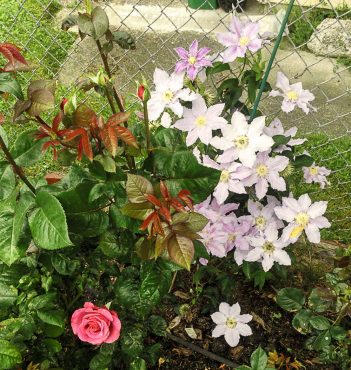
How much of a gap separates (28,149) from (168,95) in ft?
1.50

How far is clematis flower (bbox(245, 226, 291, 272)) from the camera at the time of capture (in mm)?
1617

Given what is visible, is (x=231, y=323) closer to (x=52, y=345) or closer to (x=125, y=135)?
(x=52, y=345)

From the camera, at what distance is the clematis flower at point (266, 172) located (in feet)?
4.97

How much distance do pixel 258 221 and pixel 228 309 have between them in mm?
391

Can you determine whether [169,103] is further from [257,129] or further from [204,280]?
[204,280]

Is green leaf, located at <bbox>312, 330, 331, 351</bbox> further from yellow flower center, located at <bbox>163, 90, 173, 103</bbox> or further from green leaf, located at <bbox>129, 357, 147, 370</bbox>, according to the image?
yellow flower center, located at <bbox>163, 90, 173, 103</bbox>

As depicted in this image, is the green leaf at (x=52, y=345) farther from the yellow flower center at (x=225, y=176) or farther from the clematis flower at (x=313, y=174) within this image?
the clematis flower at (x=313, y=174)

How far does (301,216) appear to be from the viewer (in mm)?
1565

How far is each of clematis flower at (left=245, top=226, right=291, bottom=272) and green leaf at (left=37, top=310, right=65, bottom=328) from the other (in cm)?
61

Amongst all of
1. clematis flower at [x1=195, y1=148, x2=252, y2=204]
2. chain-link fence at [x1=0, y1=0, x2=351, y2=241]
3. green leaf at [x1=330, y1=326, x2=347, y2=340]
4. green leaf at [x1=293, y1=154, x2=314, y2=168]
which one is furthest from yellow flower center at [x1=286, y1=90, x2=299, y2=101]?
chain-link fence at [x1=0, y1=0, x2=351, y2=241]

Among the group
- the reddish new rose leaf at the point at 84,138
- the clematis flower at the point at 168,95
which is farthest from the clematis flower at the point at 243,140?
the reddish new rose leaf at the point at 84,138

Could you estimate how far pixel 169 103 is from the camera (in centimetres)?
154

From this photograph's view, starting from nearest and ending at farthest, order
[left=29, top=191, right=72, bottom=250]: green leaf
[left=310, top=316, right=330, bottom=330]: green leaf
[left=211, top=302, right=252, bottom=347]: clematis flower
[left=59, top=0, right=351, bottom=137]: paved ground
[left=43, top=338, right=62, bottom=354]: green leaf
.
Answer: [left=29, top=191, right=72, bottom=250]: green leaf < [left=43, top=338, right=62, bottom=354]: green leaf < [left=310, top=316, right=330, bottom=330]: green leaf < [left=211, top=302, right=252, bottom=347]: clematis flower < [left=59, top=0, right=351, bottom=137]: paved ground

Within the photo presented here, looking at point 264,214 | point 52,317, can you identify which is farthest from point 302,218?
point 52,317
